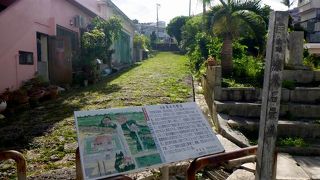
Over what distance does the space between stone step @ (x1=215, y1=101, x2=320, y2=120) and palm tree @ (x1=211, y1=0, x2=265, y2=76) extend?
2859 millimetres

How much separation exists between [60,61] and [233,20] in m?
7.58

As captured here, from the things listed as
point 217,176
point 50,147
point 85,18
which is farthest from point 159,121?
point 85,18

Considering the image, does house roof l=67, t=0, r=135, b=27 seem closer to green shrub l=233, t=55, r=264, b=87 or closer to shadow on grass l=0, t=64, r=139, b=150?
shadow on grass l=0, t=64, r=139, b=150

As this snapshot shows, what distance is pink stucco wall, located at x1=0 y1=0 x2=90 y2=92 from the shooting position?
33.2ft

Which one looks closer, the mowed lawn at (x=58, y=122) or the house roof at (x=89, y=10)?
the mowed lawn at (x=58, y=122)

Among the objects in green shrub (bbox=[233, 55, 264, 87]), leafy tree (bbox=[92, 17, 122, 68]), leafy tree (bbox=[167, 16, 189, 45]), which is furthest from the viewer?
leafy tree (bbox=[167, 16, 189, 45])

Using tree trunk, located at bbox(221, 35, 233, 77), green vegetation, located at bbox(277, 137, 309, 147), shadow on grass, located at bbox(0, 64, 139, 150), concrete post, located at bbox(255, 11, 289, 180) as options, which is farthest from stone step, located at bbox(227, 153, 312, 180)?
tree trunk, located at bbox(221, 35, 233, 77)

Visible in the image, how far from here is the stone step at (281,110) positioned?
720cm

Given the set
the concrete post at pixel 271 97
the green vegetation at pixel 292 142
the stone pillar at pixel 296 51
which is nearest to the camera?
the concrete post at pixel 271 97

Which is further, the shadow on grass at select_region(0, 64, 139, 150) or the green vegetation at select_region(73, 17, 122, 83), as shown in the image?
the green vegetation at select_region(73, 17, 122, 83)

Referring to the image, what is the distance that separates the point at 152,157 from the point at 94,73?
42.0 feet

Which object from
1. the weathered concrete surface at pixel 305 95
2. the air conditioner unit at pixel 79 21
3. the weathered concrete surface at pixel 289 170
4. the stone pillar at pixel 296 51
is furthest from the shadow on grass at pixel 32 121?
the air conditioner unit at pixel 79 21

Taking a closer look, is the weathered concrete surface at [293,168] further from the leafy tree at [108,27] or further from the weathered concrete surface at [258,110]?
the leafy tree at [108,27]

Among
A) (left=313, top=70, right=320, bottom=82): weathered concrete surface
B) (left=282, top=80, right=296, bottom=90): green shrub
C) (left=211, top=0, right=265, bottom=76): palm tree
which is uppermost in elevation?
(left=211, top=0, right=265, bottom=76): palm tree
